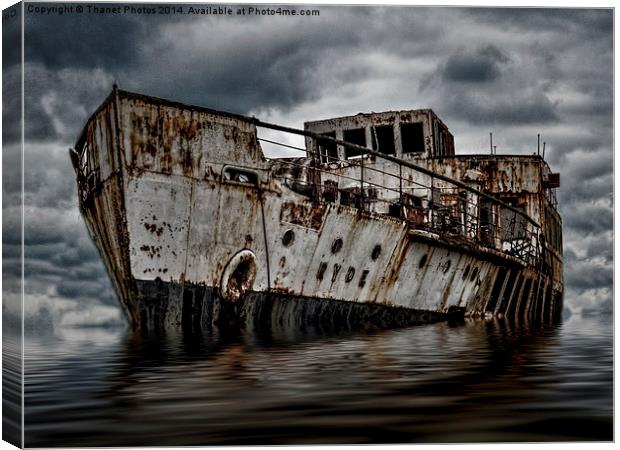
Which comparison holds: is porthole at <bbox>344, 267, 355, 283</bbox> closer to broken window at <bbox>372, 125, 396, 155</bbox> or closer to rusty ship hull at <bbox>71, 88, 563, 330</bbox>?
rusty ship hull at <bbox>71, 88, 563, 330</bbox>

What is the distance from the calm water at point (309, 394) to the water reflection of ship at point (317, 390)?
1cm

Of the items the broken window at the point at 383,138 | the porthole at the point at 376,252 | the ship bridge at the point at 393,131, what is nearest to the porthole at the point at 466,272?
the porthole at the point at 376,252

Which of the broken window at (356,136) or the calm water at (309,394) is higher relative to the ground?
the broken window at (356,136)

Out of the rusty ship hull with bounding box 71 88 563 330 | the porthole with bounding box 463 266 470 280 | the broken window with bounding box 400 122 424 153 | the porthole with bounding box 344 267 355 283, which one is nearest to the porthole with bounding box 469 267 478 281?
the porthole with bounding box 463 266 470 280

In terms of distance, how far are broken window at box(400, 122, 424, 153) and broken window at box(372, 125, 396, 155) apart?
26 cm

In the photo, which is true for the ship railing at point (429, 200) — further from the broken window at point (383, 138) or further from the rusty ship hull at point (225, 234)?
the rusty ship hull at point (225, 234)

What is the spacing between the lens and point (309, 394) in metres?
6.07

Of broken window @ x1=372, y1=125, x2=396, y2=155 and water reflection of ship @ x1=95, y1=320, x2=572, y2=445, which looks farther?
broken window @ x1=372, y1=125, x2=396, y2=155

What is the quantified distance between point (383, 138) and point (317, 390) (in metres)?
13.6

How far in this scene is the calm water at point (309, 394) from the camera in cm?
517

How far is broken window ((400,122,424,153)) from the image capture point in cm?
1894

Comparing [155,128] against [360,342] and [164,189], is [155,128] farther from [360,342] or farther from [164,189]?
[360,342]

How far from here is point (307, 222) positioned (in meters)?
12.0

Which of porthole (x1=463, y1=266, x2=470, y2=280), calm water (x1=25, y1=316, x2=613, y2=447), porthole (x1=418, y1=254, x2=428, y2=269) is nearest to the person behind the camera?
calm water (x1=25, y1=316, x2=613, y2=447)
